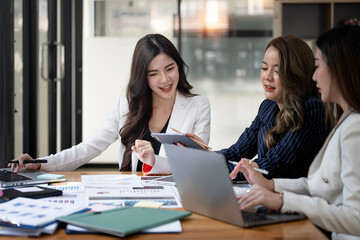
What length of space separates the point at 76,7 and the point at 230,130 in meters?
2.41

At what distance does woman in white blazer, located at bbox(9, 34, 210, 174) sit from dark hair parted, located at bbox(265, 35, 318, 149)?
0.72 m

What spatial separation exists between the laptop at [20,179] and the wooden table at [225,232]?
0.65 m

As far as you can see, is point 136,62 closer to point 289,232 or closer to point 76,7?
point 289,232

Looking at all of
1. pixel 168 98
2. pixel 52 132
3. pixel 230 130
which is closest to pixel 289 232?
pixel 168 98

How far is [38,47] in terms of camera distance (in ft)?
13.5

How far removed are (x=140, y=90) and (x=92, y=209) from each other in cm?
133

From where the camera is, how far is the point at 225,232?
1.33m

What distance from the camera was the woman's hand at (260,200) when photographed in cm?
144

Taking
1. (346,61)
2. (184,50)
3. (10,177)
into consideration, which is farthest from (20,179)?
(184,50)

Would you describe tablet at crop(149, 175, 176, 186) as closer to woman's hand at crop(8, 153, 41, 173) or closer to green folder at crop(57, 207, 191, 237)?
green folder at crop(57, 207, 191, 237)

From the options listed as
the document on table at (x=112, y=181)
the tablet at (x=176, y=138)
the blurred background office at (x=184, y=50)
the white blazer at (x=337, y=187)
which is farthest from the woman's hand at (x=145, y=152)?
the blurred background office at (x=184, y=50)

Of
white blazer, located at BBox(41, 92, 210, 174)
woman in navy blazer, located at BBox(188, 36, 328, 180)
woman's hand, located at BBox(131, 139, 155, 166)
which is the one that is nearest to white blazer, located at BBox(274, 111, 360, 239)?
woman in navy blazer, located at BBox(188, 36, 328, 180)

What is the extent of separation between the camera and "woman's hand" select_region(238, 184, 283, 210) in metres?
1.44

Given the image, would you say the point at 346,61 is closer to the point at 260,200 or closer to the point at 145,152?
the point at 260,200
